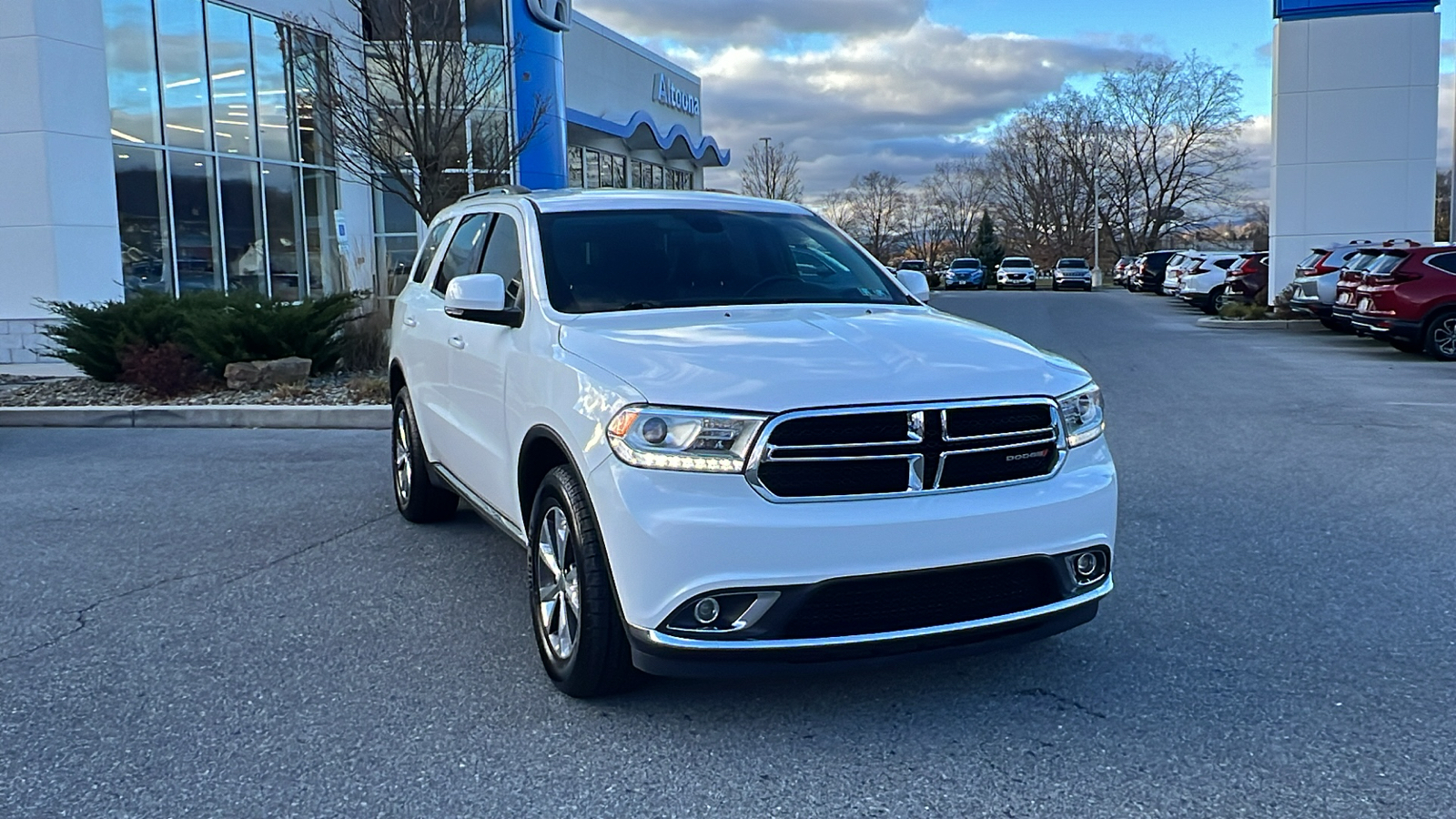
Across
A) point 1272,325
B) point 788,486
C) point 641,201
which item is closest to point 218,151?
point 641,201

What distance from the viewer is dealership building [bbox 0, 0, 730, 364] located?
1605cm

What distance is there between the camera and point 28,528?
7.00m

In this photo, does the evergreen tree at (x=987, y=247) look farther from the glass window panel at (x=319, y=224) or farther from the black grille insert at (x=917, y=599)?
the black grille insert at (x=917, y=599)

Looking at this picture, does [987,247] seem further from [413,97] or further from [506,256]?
[506,256]

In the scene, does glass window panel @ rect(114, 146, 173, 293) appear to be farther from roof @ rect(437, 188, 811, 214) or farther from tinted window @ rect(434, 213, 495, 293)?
roof @ rect(437, 188, 811, 214)

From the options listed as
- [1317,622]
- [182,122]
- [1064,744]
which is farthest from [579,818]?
[182,122]

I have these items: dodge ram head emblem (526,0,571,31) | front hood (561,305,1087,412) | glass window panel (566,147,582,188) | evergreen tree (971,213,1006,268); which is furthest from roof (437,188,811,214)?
evergreen tree (971,213,1006,268)

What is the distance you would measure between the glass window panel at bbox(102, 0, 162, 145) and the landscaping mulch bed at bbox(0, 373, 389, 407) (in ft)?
18.8

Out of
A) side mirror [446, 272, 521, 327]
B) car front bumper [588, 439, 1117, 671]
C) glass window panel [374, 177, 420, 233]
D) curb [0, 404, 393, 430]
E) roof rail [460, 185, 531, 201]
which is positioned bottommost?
curb [0, 404, 393, 430]

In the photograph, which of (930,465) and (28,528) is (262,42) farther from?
(930,465)

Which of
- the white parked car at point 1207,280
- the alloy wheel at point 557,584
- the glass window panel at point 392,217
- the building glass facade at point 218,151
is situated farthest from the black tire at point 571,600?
the white parked car at point 1207,280

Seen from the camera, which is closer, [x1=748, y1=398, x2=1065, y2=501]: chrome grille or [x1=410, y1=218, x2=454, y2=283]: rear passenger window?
[x1=748, y1=398, x2=1065, y2=501]: chrome grille

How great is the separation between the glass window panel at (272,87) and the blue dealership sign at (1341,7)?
19.6 metres

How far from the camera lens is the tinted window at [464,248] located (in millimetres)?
6000
